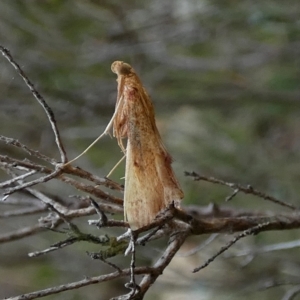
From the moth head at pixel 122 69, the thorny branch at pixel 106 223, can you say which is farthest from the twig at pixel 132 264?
the moth head at pixel 122 69

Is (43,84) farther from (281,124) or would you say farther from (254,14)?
(281,124)

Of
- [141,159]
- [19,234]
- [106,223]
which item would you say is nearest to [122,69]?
[141,159]

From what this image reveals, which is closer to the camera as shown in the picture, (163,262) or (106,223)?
(106,223)

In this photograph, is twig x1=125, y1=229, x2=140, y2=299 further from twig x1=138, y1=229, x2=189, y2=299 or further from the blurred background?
the blurred background

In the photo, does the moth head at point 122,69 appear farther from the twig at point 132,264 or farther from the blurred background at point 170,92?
the blurred background at point 170,92

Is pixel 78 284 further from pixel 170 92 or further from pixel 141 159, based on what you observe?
pixel 170 92

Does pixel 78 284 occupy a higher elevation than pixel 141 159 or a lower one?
lower

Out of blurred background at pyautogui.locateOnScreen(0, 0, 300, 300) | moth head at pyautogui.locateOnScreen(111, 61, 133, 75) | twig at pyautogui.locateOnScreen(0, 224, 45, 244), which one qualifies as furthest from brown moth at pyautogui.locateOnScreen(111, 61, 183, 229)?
blurred background at pyautogui.locateOnScreen(0, 0, 300, 300)

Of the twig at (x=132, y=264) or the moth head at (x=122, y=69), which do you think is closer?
the twig at (x=132, y=264)
